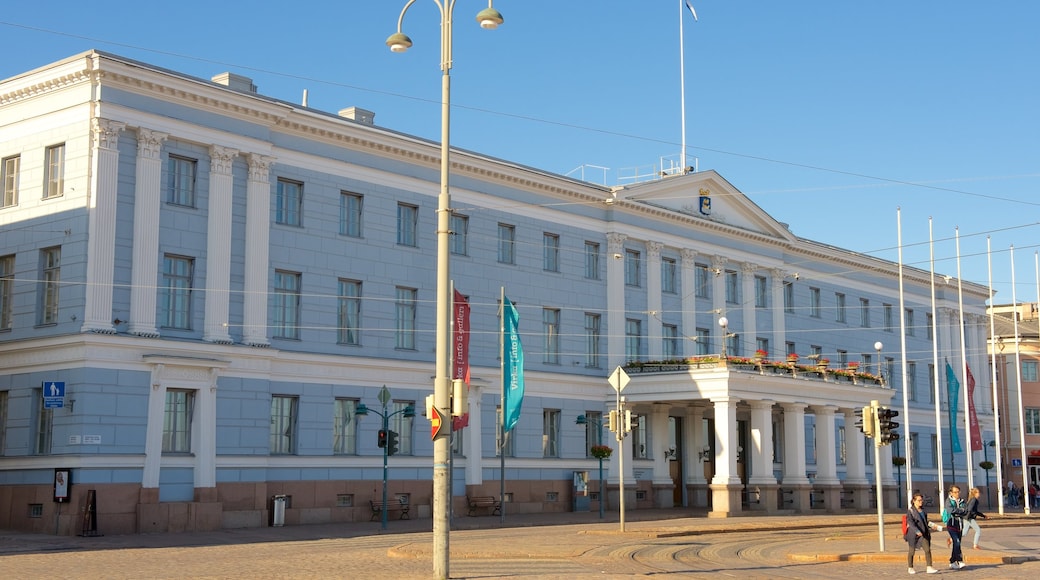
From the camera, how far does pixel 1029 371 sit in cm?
8694

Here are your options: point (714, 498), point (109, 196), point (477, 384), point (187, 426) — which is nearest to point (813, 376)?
point (714, 498)

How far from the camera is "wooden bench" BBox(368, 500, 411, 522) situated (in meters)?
43.3

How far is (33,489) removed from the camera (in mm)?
36219

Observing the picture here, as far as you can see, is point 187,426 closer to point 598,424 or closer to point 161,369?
point 161,369

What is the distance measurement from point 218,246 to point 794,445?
2624cm

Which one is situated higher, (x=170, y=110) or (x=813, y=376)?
(x=170, y=110)

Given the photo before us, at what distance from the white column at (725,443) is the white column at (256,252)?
18.2 m

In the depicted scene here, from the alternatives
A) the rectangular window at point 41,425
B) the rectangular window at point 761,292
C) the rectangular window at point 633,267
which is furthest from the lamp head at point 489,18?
the rectangular window at point 761,292

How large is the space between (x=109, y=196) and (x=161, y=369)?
5.36m

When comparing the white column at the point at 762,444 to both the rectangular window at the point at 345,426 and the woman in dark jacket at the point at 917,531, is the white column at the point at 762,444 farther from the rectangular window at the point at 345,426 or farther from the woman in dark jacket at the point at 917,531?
the woman in dark jacket at the point at 917,531

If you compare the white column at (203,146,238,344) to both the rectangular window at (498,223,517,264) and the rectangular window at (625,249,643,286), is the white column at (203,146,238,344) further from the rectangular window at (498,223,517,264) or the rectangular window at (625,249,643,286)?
the rectangular window at (625,249,643,286)

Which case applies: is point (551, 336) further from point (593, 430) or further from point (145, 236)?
point (145, 236)

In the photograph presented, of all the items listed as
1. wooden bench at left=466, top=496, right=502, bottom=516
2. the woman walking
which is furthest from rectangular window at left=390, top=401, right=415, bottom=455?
the woman walking

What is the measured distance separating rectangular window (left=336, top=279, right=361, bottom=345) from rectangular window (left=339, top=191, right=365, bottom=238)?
181 cm
